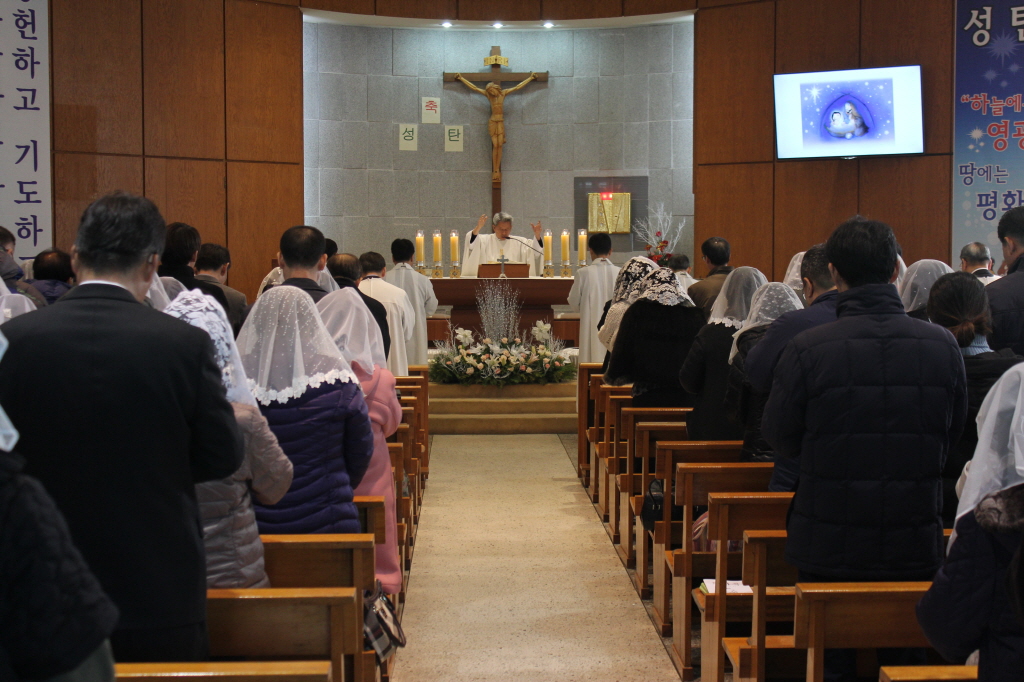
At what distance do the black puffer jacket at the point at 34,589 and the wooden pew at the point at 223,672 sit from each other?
0.55 m

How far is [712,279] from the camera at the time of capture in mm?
5340

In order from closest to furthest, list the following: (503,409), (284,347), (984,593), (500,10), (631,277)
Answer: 1. (984,593)
2. (284,347)
3. (631,277)
4. (503,409)
5. (500,10)

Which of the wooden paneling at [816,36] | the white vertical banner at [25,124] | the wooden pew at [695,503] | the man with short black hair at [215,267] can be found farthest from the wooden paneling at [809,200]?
the white vertical banner at [25,124]

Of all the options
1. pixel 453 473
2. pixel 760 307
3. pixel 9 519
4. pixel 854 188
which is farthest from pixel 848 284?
pixel 854 188

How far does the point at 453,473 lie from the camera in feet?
21.0

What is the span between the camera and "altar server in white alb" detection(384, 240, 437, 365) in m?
7.91

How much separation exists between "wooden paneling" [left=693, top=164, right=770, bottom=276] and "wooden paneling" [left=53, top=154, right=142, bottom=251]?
18.8 feet

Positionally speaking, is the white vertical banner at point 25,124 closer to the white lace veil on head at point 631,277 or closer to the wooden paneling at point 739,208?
the white lace veil on head at point 631,277

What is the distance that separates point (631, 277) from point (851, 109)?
5.32 metres

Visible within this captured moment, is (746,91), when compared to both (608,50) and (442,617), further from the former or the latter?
(442,617)

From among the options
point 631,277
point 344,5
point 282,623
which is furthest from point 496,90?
point 282,623

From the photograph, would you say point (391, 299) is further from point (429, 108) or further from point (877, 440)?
point (429, 108)

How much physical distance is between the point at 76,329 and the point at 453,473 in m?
4.84

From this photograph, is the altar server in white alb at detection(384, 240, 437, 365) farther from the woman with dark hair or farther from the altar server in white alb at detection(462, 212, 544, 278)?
the woman with dark hair
